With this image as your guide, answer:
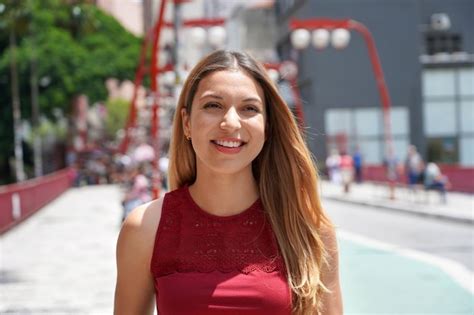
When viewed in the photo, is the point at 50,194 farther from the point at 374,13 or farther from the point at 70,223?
the point at 374,13

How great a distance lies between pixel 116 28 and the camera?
67562 mm

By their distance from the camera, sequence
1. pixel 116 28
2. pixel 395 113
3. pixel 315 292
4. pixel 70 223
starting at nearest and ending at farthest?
pixel 315 292, pixel 70 223, pixel 395 113, pixel 116 28

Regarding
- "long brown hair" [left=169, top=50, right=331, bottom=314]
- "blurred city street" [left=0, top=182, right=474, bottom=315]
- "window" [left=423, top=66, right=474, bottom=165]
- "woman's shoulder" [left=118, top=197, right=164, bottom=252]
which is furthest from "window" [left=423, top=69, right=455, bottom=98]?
"woman's shoulder" [left=118, top=197, right=164, bottom=252]

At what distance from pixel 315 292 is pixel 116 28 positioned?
65.9 metres

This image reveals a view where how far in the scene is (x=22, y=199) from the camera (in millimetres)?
26859

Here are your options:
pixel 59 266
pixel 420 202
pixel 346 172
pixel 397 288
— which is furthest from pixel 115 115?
pixel 397 288

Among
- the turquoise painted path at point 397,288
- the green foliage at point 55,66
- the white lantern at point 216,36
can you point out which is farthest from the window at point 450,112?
the turquoise painted path at point 397,288

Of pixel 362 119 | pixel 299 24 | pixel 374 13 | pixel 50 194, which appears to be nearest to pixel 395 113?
pixel 362 119

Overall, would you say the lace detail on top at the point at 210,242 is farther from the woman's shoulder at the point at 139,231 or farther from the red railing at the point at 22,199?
the red railing at the point at 22,199

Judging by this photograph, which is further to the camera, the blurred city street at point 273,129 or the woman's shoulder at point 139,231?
the blurred city street at point 273,129

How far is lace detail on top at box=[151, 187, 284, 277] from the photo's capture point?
2797mm

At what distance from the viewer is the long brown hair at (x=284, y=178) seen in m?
2.86

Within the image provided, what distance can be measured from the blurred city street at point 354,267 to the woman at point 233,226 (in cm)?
687

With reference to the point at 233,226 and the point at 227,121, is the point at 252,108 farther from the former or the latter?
the point at 233,226
